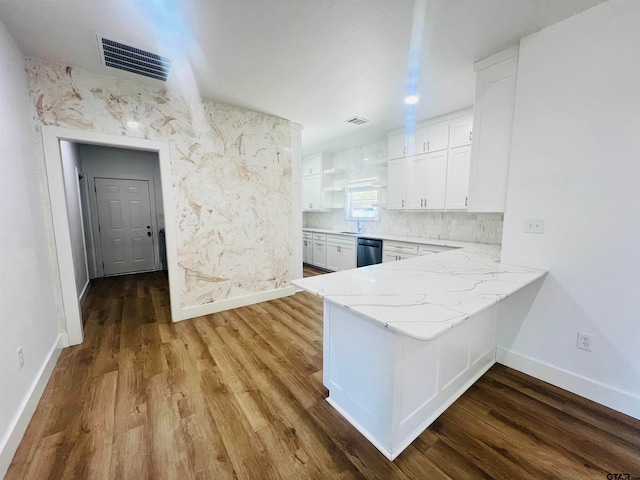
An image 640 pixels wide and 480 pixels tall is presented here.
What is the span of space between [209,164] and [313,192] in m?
3.11

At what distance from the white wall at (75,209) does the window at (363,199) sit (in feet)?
15.4

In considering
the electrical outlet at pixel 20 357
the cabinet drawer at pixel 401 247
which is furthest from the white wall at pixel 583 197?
the electrical outlet at pixel 20 357

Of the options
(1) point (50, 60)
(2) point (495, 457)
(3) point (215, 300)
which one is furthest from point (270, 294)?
(1) point (50, 60)

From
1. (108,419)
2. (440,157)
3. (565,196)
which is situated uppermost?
(440,157)

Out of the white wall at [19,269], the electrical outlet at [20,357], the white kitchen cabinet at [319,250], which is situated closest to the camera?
the white wall at [19,269]

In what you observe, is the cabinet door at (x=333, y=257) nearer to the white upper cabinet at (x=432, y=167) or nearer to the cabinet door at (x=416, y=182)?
the white upper cabinet at (x=432, y=167)

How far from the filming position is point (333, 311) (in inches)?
65.0

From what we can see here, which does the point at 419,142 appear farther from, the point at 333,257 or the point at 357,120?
the point at 333,257

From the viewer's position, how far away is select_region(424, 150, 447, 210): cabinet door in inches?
143

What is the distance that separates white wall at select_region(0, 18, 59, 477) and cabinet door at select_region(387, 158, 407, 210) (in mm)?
4262

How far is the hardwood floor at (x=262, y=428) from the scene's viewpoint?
131cm

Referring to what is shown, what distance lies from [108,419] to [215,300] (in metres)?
1.74

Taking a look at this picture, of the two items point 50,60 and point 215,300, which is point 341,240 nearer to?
point 215,300

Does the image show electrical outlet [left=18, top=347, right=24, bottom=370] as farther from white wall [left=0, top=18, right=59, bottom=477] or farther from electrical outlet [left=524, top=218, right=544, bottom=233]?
electrical outlet [left=524, top=218, right=544, bottom=233]
